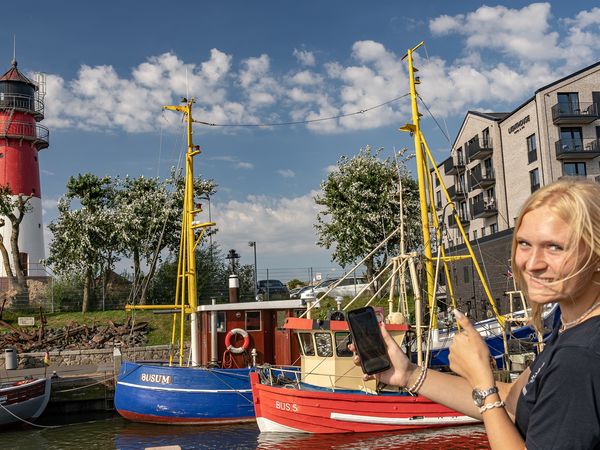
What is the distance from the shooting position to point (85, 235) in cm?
3694

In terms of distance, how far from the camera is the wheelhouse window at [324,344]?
56.4ft

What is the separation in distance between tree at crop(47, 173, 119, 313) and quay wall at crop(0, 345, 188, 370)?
7.37 m

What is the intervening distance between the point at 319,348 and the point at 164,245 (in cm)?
2328

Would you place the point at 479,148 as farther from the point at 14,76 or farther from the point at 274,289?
the point at 14,76

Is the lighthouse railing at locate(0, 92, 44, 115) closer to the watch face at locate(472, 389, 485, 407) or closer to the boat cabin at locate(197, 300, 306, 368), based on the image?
the boat cabin at locate(197, 300, 306, 368)

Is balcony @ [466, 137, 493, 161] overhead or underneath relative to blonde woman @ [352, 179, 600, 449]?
overhead

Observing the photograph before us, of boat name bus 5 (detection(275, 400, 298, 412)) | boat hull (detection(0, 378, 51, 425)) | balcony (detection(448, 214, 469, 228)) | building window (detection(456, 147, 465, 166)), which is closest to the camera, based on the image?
boat name bus 5 (detection(275, 400, 298, 412))

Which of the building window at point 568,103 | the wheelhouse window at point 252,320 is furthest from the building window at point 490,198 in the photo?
the wheelhouse window at point 252,320

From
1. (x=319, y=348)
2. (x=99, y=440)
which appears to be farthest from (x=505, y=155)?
(x=99, y=440)

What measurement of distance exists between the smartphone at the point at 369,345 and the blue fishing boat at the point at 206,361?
55.2 ft

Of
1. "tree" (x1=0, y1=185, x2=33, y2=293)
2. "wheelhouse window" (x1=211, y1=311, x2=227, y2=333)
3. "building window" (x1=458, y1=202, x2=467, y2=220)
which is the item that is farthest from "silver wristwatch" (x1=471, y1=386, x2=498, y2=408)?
"building window" (x1=458, y1=202, x2=467, y2=220)

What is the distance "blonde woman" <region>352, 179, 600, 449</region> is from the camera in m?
1.62

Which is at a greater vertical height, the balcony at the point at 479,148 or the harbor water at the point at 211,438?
the balcony at the point at 479,148

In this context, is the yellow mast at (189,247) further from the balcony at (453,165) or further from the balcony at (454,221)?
the balcony at (454,221)
